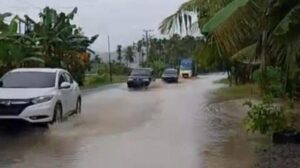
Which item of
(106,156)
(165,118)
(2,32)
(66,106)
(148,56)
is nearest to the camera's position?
(106,156)

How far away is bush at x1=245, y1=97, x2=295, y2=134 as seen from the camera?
13930 millimetres

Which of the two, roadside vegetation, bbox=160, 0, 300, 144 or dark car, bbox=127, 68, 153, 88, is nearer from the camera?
roadside vegetation, bbox=160, 0, 300, 144

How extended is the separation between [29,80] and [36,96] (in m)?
1.53

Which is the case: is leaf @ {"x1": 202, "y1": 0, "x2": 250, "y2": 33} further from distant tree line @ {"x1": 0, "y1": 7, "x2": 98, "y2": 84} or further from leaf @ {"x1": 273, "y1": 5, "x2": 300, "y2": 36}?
distant tree line @ {"x1": 0, "y1": 7, "x2": 98, "y2": 84}

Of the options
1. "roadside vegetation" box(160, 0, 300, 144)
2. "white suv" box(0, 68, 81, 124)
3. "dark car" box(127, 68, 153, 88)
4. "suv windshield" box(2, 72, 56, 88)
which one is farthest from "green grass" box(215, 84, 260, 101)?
"dark car" box(127, 68, 153, 88)

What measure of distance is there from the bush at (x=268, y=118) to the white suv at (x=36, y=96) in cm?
509

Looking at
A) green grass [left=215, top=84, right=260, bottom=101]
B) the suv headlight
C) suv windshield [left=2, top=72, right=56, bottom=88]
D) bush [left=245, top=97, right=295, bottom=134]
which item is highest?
Answer: suv windshield [left=2, top=72, right=56, bottom=88]

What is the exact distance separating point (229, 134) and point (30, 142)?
15.8 ft

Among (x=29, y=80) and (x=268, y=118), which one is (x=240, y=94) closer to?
(x=29, y=80)

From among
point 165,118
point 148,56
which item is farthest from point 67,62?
point 148,56

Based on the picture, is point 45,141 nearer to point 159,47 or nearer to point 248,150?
point 248,150

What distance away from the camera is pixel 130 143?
45.3 ft

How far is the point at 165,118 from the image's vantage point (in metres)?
20.2

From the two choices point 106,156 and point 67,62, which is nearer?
point 106,156
